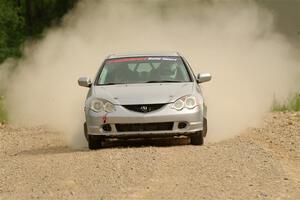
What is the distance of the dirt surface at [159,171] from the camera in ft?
32.3

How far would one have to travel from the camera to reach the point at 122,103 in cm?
1340

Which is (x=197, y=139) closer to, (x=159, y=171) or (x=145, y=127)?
(x=145, y=127)

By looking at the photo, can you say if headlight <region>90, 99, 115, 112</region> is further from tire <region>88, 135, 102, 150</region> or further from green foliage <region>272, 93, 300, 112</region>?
green foliage <region>272, 93, 300, 112</region>

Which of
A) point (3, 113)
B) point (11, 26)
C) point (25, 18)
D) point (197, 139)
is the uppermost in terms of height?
point (197, 139)

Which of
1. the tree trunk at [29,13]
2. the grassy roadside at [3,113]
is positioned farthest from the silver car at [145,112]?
the tree trunk at [29,13]

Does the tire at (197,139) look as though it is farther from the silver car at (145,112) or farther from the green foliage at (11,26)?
the green foliage at (11,26)

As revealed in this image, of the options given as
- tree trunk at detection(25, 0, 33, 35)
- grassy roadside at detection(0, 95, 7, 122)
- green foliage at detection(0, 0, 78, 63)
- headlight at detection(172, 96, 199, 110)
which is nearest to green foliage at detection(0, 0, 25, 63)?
green foliage at detection(0, 0, 78, 63)

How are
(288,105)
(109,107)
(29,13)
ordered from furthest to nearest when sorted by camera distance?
(29,13)
(288,105)
(109,107)

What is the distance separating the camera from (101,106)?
44.3 ft

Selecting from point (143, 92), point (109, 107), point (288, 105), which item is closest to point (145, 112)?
point (143, 92)

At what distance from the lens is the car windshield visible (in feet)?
47.7

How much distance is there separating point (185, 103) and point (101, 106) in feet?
4.09

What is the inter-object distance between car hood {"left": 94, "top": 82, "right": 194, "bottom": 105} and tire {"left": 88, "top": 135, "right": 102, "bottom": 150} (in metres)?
0.61

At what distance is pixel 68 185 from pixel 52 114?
11493 mm
